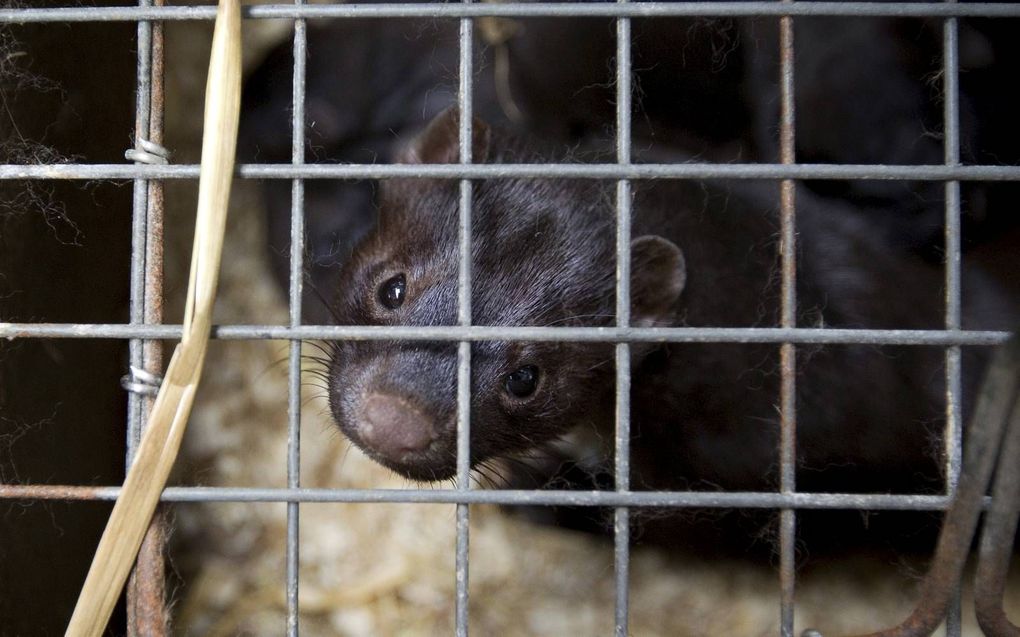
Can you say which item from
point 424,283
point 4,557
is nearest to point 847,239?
point 424,283

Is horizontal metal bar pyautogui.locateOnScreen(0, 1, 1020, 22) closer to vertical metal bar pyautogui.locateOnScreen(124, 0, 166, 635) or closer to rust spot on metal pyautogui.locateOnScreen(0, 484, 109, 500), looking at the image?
vertical metal bar pyautogui.locateOnScreen(124, 0, 166, 635)

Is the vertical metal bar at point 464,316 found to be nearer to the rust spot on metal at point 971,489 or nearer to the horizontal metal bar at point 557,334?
the horizontal metal bar at point 557,334

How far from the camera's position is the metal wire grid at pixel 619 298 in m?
0.95

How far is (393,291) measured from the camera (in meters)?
1.59

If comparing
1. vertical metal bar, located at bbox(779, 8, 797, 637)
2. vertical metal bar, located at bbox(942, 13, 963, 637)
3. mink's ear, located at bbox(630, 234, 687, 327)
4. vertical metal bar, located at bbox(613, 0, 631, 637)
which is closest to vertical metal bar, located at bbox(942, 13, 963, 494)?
vertical metal bar, located at bbox(942, 13, 963, 637)

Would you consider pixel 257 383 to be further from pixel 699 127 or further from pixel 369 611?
pixel 699 127

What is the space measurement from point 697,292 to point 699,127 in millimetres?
501

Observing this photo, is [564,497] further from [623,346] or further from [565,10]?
[565,10]

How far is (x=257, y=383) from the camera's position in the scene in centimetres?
213

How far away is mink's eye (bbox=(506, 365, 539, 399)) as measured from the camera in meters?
1.55

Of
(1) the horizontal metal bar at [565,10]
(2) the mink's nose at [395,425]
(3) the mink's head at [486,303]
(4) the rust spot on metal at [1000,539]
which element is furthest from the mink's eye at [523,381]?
(4) the rust spot on metal at [1000,539]

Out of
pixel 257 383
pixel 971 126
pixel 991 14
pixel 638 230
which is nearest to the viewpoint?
pixel 991 14

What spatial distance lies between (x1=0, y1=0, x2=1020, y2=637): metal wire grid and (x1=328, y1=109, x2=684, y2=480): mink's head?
40 cm

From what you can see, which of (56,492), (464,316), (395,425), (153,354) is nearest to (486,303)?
(395,425)
